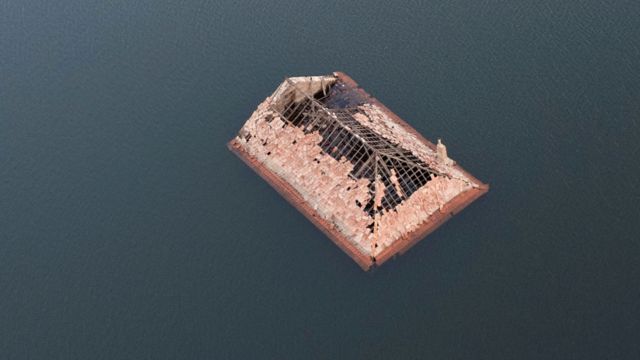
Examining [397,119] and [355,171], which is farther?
[397,119]

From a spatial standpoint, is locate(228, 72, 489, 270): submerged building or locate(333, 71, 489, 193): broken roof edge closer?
locate(228, 72, 489, 270): submerged building

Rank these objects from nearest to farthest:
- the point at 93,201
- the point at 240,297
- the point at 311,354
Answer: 1. the point at 311,354
2. the point at 240,297
3. the point at 93,201

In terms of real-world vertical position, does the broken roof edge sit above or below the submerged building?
above

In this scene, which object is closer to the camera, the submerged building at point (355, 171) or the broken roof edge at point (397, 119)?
the submerged building at point (355, 171)

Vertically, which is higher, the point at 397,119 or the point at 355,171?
the point at 397,119

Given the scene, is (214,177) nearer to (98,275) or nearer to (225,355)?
(98,275)

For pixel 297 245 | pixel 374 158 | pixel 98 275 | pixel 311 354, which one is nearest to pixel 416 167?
pixel 374 158

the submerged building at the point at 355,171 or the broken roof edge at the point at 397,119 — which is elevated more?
the broken roof edge at the point at 397,119

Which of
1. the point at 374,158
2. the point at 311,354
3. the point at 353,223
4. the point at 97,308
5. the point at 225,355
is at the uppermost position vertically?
the point at 374,158
